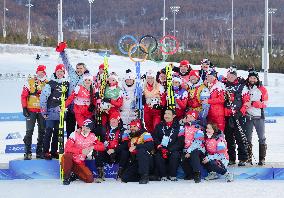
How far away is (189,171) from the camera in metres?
7.64

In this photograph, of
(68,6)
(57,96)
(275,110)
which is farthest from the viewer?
(68,6)

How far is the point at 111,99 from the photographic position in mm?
8000

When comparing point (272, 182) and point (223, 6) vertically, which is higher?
point (223, 6)

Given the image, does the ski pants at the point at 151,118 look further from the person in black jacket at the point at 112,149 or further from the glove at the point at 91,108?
the glove at the point at 91,108

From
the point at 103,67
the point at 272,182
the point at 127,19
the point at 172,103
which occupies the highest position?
the point at 127,19

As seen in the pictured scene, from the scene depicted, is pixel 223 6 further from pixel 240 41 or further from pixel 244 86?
pixel 244 86

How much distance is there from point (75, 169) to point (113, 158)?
0.56 metres

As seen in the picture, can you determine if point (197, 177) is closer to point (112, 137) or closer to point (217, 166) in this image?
point (217, 166)

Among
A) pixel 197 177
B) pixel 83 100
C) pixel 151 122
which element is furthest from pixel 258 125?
pixel 83 100

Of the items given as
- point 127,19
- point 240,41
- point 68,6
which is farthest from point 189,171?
point 68,6

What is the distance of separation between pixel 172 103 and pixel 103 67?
1530mm

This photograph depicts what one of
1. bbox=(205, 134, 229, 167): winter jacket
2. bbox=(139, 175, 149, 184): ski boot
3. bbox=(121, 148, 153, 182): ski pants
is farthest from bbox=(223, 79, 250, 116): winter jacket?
bbox=(139, 175, 149, 184): ski boot

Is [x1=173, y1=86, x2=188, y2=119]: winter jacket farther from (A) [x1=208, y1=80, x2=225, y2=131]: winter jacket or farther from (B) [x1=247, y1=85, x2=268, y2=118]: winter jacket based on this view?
(B) [x1=247, y1=85, x2=268, y2=118]: winter jacket

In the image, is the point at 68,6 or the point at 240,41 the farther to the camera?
the point at 68,6
